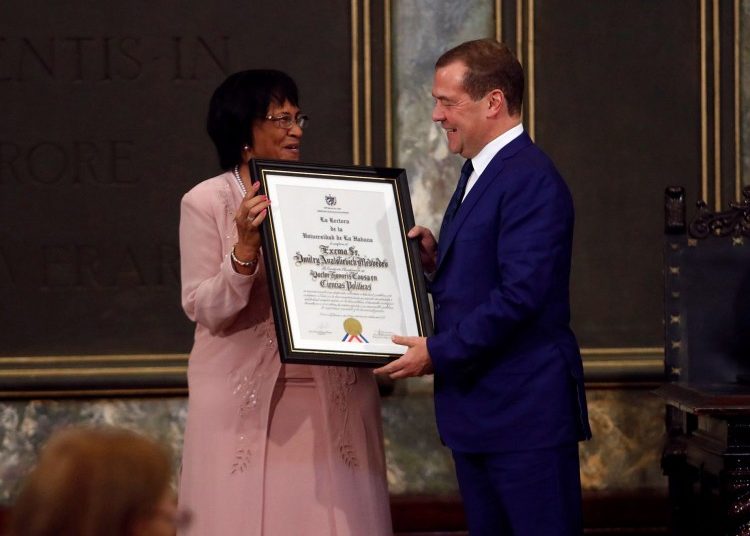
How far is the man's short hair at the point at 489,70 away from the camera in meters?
3.48

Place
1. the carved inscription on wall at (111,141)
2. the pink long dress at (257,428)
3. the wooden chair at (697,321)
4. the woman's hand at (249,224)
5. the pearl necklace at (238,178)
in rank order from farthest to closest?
the carved inscription on wall at (111,141) < the wooden chair at (697,321) < the pearl necklace at (238,178) < the pink long dress at (257,428) < the woman's hand at (249,224)

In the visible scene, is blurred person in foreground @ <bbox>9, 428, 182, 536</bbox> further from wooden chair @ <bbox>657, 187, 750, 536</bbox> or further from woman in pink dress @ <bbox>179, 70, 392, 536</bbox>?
wooden chair @ <bbox>657, 187, 750, 536</bbox>

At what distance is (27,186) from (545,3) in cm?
228

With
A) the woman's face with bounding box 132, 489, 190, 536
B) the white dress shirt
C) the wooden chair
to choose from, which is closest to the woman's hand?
the white dress shirt

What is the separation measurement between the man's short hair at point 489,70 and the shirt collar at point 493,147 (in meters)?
0.06

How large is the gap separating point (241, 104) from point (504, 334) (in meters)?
0.99

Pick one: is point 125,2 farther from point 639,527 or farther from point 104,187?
point 639,527

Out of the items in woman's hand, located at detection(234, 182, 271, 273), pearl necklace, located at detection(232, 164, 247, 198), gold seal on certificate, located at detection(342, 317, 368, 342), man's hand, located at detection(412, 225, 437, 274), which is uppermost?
pearl necklace, located at detection(232, 164, 247, 198)

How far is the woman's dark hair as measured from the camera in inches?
143

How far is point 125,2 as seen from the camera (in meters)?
5.44

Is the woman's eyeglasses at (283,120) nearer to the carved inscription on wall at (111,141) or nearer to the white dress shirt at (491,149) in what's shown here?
the white dress shirt at (491,149)

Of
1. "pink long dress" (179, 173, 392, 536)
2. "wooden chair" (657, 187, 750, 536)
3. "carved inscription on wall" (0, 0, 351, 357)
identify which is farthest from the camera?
"carved inscription on wall" (0, 0, 351, 357)

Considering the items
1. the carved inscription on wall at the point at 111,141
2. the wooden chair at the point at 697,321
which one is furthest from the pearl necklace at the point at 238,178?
the carved inscription on wall at the point at 111,141

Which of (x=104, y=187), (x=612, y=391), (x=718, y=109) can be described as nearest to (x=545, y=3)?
(x=718, y=109)
